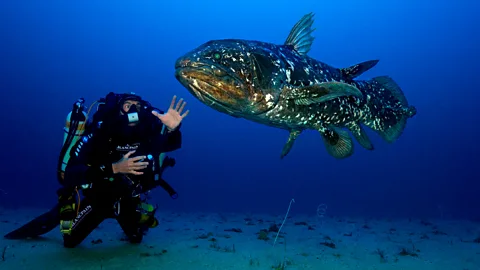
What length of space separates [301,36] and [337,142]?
1892 mm

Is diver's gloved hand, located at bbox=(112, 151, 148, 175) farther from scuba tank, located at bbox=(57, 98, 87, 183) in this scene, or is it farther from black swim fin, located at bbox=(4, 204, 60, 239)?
black swim fin, located at bbox=(4, 204, 60, 239)

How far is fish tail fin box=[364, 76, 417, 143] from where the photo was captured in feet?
19.0

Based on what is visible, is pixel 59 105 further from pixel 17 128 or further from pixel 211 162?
pixel 211 162

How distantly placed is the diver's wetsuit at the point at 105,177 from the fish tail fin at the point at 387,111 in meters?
3.57

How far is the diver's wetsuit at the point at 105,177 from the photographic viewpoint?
194 inches

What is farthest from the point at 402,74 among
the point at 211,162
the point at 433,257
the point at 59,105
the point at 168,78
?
the point at 59,105

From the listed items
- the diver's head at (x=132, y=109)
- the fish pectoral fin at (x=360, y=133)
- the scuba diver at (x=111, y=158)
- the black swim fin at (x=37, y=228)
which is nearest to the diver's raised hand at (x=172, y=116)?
the scuba diver at (x=111, y=158)

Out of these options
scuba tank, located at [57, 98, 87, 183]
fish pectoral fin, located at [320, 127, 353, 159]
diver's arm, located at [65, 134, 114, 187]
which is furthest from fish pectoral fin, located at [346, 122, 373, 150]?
scuba tank, located at [57, 98, 87, 183]

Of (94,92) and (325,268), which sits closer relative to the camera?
(325,268)

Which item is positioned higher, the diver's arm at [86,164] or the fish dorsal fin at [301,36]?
the fish dorsal fin at [301,36]

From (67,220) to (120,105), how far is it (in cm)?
220

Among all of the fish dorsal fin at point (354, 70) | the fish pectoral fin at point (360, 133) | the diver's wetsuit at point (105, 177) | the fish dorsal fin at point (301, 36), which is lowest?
the diver's wetsuit at point (105, 177)

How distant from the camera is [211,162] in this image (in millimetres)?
104188

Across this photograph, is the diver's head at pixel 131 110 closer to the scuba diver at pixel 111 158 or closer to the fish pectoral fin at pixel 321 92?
the scuba diver at pixel 111 158
